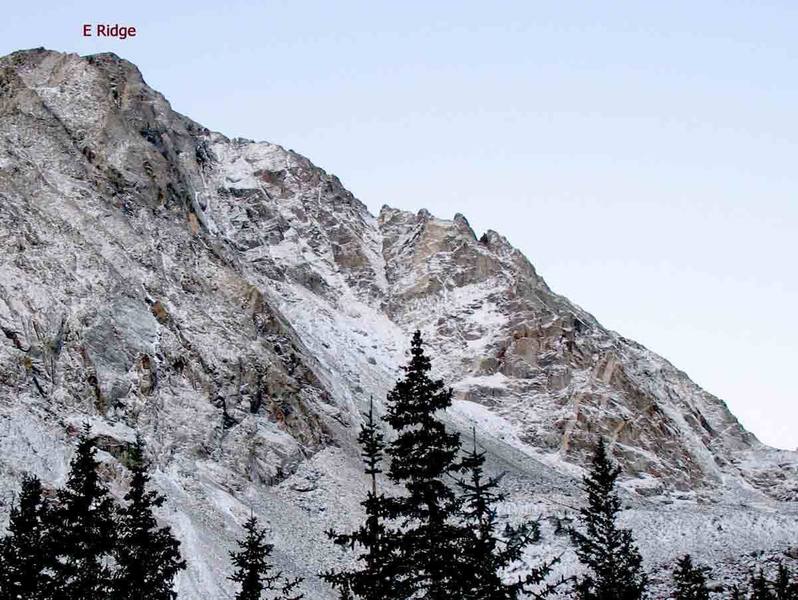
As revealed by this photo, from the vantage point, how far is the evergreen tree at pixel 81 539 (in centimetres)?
2072

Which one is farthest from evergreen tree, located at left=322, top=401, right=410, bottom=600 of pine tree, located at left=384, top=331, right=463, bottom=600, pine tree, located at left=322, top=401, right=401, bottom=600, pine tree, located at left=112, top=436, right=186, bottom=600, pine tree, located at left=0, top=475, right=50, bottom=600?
pine tree, located at left=0, top=475, right=50, bottom=600

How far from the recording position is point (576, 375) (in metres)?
99.9

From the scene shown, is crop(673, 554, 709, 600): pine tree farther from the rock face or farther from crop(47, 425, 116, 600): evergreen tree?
crop(47, 425, 116, 600): evergreen tree

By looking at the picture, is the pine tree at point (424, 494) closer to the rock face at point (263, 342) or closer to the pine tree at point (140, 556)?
the pine tree at point (140, 556)

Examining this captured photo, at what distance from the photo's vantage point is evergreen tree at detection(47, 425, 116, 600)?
Result: 20.7m

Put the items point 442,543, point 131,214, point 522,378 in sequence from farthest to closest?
point 522,378 → point 131,214 → point 442,543

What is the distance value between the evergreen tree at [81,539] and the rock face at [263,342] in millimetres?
22015

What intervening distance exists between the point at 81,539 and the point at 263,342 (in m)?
56.0

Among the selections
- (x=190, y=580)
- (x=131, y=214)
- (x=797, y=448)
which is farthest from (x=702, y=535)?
(x=797, y=448)

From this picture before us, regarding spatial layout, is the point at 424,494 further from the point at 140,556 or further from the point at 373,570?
the point at 140,556

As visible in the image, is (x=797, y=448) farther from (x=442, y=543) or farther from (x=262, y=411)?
(x=442, y=543)

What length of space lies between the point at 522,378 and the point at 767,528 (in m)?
40.9

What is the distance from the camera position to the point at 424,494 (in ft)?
56.0

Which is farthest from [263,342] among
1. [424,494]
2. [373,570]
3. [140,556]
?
[424,494]
